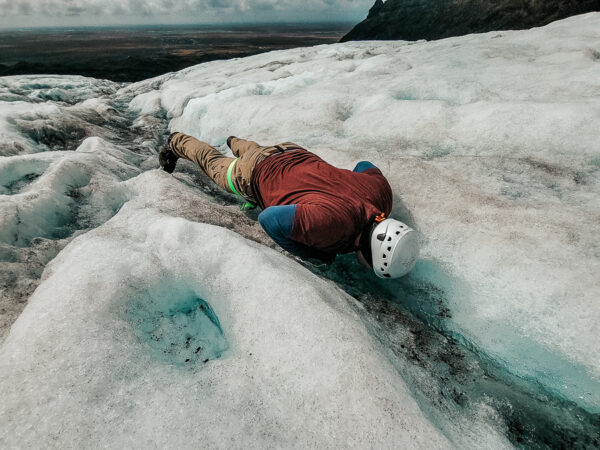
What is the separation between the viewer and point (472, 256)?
234cm

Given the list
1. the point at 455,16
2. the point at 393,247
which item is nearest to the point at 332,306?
the point at 393,247

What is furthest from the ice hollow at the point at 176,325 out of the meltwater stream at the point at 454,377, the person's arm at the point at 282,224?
the meltwater stream at the point at 454,377

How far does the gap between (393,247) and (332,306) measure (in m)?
0.58

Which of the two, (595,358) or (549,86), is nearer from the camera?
(595,358)

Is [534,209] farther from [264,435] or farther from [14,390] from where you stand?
[14,390]

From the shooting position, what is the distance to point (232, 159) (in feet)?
10.9

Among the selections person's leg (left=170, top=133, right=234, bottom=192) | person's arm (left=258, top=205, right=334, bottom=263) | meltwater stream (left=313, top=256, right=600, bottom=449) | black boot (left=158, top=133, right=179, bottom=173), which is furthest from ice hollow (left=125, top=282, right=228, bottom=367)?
black boot (left=158, top=133, right=179, bottom=173)

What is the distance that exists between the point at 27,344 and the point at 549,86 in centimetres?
580

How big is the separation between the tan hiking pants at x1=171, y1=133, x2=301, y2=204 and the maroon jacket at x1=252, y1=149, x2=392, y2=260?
156mm

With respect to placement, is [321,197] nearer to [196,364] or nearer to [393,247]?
[393,247]

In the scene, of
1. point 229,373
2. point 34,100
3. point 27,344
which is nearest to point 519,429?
point 229,373

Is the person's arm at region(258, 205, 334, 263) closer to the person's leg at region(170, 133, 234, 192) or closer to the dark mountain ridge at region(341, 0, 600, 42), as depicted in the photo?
the person's leg at region(170, 133, 234, 192)

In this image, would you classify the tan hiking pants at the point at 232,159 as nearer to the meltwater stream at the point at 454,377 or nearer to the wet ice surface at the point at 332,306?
the wet ice surface at the point at 332,306

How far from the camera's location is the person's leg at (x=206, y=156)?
3.30 meters
